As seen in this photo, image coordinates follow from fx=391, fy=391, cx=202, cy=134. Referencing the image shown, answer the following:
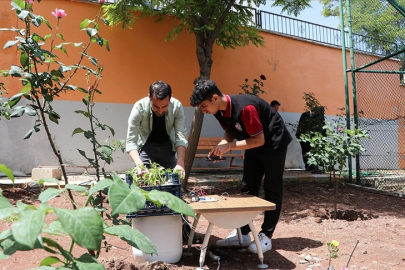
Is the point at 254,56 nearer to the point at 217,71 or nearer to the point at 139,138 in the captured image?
the point at 217,71

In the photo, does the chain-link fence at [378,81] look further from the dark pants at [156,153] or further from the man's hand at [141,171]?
the man's hand at [141,171]

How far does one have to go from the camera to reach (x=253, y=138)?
3.19m

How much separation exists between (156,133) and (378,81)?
5671mm

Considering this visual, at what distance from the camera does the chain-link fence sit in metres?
7.11

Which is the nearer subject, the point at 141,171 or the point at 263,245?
the point at 141,171

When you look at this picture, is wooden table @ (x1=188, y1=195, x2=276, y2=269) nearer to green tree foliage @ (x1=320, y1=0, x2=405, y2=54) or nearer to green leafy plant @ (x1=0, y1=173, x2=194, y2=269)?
green leafy plant @ (x1=0, y1=173, x2=194, y2=269)

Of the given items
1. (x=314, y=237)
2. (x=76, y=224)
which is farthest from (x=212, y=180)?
(x=76, y=224)

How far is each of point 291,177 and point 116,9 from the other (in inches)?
172

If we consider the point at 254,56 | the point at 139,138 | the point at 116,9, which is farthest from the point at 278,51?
the point at 139,138

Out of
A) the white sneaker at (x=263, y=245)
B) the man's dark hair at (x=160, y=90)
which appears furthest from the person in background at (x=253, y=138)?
the man's dark hair at (x=160, y=90)

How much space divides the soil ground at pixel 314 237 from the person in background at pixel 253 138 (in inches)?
11.6

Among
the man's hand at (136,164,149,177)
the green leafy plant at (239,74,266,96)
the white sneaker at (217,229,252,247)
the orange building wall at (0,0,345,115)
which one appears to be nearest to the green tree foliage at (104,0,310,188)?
the orange building wall at (0,0,345,115)

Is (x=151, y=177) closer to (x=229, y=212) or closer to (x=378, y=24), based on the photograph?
(x=229, y=212)

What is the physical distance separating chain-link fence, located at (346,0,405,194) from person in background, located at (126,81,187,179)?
15.4ft
